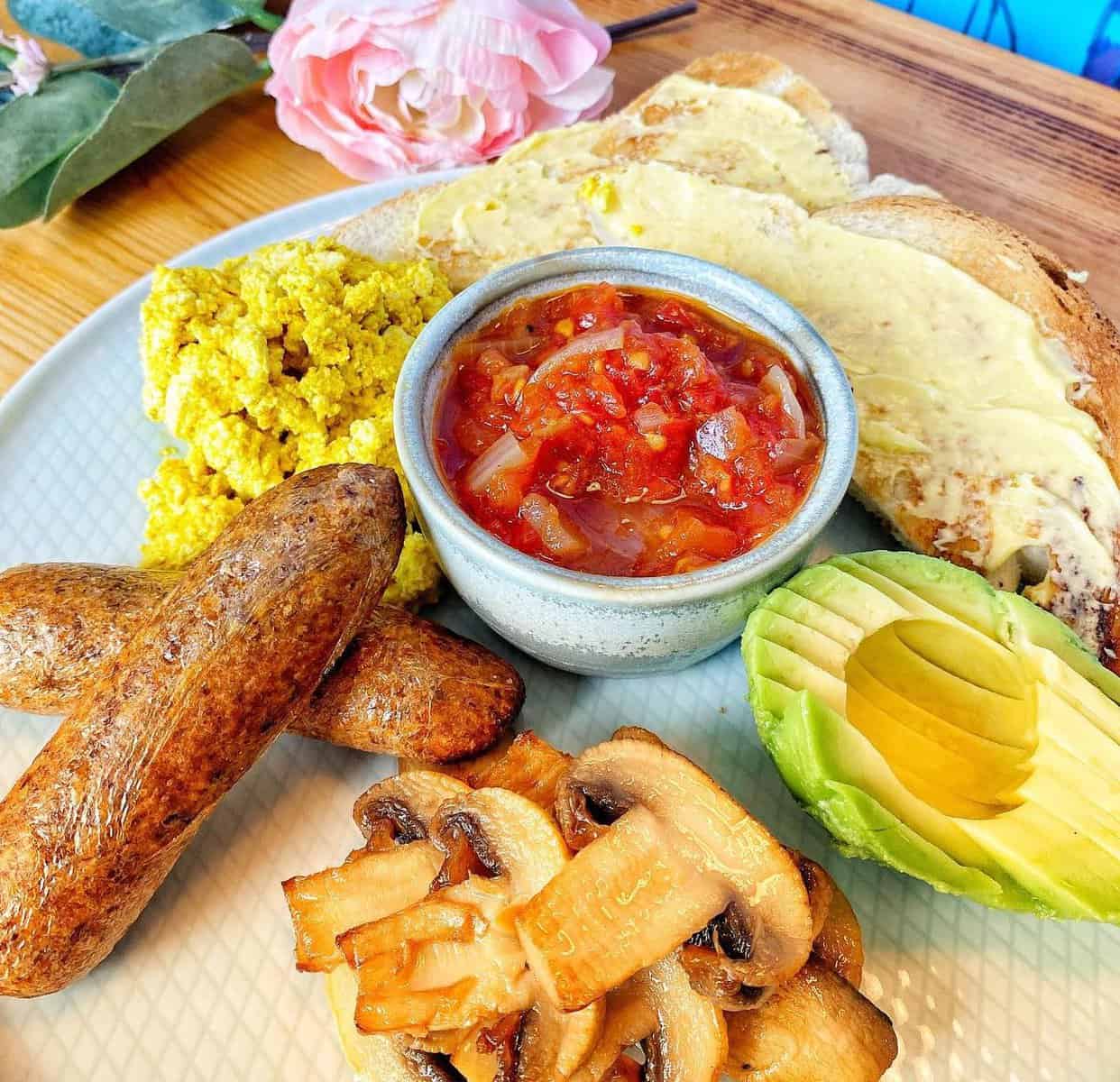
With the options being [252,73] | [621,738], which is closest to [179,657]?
[621,738]

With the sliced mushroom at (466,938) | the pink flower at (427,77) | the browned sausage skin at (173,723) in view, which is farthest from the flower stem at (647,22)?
the sliced mushroom at (466,938)

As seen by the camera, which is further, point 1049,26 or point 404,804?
point 1049,26

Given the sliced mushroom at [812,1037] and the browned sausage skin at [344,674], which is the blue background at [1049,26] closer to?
the browned sausage skin at [344,674]

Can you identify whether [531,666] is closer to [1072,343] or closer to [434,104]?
[1072,343]

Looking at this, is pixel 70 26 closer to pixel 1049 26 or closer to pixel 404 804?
pixel 404 804

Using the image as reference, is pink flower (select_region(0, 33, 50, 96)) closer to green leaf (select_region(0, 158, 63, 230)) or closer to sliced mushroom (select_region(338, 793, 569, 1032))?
green leaf (select_region(0, 158, 63, 230))

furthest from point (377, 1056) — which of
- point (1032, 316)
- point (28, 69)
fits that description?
point (28, 69)
